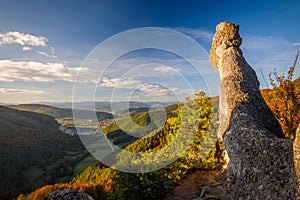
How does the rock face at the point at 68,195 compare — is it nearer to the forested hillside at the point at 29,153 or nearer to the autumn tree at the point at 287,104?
the autumn tree at the point at 287,104

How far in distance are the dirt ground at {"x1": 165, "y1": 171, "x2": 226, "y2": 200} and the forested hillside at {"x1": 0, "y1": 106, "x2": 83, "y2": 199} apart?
228ft

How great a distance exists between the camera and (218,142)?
30.2 ft

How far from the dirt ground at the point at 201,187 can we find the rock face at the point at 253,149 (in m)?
3.12

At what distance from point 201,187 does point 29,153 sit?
108 metres

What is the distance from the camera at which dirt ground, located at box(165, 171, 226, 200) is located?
23.5ft

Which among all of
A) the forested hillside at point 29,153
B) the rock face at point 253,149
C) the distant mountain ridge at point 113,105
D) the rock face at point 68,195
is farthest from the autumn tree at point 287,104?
the forested hillside at point 29,153

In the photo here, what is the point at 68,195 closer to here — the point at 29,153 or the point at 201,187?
the point at 201,187

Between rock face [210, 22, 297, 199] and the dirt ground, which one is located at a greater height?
rock face [210, 22, 297, 199]

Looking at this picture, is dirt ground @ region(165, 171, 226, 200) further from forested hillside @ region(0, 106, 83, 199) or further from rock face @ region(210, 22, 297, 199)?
forested hillside @ region(0, 106, 83, 199)

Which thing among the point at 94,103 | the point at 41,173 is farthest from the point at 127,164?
the point at 41,173

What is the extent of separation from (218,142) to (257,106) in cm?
413

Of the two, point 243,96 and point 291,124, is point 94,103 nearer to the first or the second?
A: point 243,96

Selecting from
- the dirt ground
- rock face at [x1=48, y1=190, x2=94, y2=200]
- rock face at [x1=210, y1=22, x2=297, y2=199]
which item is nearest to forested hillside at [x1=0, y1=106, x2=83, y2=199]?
the dirt ground

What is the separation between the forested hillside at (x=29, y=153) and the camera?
7040 cm
